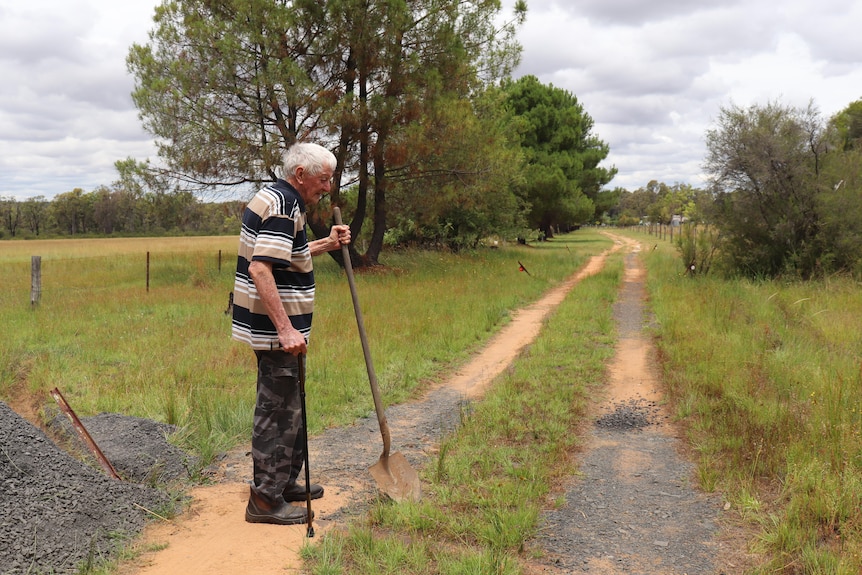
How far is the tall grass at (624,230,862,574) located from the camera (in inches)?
137

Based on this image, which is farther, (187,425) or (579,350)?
(579,350)

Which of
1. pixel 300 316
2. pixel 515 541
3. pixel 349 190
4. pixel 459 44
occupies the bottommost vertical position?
pixel 515 541

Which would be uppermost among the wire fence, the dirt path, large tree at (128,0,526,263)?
large tree at (128,0,526,263)

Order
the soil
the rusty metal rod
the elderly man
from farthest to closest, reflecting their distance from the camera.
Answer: the rusty metal rod → the elderly man → the soil

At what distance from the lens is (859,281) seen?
519 inches

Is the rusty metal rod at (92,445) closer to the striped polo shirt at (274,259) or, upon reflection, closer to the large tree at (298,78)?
the striped polo shirt at (274,259)

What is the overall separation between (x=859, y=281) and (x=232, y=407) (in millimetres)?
12918

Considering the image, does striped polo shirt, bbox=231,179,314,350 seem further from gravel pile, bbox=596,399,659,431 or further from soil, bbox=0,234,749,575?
gravel pile, bbox=596,399,659,431

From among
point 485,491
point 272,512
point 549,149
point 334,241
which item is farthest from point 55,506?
point 549,149

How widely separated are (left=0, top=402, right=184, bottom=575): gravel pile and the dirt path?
0.20 metres

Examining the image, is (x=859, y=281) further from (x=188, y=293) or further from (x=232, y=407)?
(x=188, y=293)

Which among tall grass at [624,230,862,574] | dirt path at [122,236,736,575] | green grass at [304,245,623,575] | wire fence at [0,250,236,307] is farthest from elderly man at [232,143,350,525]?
wire fence at [0,250,236,307]

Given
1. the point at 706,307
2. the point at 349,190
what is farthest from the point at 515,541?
the point at 349,190

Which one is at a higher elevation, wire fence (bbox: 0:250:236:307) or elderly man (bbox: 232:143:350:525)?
elderly man (bbox: 232:143:350:525)
